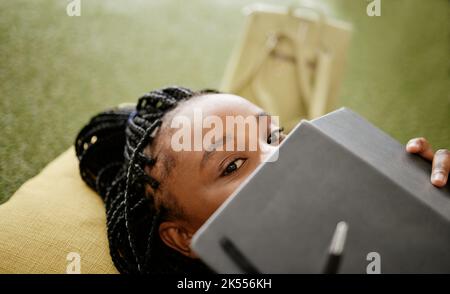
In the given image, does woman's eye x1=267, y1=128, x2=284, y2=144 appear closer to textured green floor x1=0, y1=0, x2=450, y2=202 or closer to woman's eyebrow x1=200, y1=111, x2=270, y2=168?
woman's eyebrow x1=200, y1=111, x2=270, y2=168

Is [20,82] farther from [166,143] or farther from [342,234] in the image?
[342,234]

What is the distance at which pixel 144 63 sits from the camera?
1746 mm

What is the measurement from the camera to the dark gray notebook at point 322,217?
44 centimetres

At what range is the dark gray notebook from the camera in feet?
1.44

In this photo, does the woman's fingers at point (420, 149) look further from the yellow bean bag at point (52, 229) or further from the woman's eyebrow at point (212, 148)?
the yellow bean bag at point (52, 229)

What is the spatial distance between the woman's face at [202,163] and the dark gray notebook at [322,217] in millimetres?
236

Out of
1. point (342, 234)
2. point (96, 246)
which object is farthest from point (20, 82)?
point (342, 234)

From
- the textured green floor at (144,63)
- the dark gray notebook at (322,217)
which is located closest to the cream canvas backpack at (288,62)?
the textured green floor at (144,63)

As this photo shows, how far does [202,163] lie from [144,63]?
1142 mm

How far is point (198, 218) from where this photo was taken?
2.57 feet

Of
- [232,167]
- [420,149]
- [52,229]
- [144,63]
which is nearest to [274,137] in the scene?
[232,167]

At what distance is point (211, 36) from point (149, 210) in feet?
4.64

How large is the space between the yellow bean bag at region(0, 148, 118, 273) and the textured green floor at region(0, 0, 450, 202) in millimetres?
181

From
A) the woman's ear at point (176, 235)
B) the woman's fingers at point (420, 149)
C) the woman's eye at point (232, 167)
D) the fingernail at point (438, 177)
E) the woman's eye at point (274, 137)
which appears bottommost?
the woman's ear at point (176, 235)
